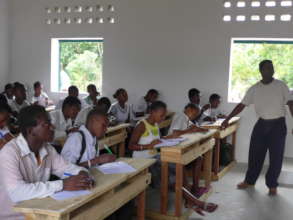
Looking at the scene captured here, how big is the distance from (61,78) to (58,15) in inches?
49.6

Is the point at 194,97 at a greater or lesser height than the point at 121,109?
greater

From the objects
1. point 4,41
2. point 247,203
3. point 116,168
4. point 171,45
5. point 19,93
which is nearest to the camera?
point 116,168

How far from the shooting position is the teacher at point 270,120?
4.14 m

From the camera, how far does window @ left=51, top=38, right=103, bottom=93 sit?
7.11 m

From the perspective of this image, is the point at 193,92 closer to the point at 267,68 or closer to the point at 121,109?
the point at 121,109

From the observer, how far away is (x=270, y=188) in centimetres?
425

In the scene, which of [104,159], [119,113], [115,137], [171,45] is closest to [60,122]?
[115,137]

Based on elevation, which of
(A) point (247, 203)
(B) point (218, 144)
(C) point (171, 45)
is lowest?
(A) point (247, 203)

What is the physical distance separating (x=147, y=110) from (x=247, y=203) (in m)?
2.64

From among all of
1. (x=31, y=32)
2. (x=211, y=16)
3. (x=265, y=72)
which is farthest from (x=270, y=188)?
(x=31, y=32)

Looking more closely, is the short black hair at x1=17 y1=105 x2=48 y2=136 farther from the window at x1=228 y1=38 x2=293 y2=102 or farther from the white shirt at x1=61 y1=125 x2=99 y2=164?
the window at x1=228 y1=38 x2=293 y2=102

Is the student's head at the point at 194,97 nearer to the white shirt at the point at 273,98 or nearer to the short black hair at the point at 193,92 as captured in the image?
the short black hair at the point at 193,92

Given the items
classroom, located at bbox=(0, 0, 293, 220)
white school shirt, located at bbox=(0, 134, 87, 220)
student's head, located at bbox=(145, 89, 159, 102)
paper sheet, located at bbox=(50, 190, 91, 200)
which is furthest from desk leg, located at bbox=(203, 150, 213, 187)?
paper sheet, located at bbox=(50, 190, 91, 200)

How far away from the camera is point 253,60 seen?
5969mm
